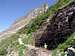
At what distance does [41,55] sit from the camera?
33.8 meters

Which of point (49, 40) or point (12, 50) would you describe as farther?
point (49, 40)

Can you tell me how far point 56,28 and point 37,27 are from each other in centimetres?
1018

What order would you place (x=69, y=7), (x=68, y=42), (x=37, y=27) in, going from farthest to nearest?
(x=37, y=27)
(x=69, y=7)
(x=68, y=42)

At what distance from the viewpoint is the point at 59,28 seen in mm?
39062

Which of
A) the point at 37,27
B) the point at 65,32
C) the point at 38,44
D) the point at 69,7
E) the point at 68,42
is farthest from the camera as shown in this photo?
the point at 37,27

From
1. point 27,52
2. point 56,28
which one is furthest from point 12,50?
point 56,28

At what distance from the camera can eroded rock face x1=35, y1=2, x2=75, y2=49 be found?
3669cm

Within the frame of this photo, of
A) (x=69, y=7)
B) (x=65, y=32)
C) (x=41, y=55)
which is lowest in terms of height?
(x=41, y=55)

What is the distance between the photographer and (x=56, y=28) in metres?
39.9

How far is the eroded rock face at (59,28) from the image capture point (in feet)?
120

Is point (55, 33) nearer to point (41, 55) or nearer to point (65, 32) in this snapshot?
point (65, 32)

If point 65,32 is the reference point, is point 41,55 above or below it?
below

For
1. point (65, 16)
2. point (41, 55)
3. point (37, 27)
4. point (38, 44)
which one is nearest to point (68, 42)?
point (41, 55)

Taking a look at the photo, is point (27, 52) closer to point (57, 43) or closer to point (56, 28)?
point (57, 43)
